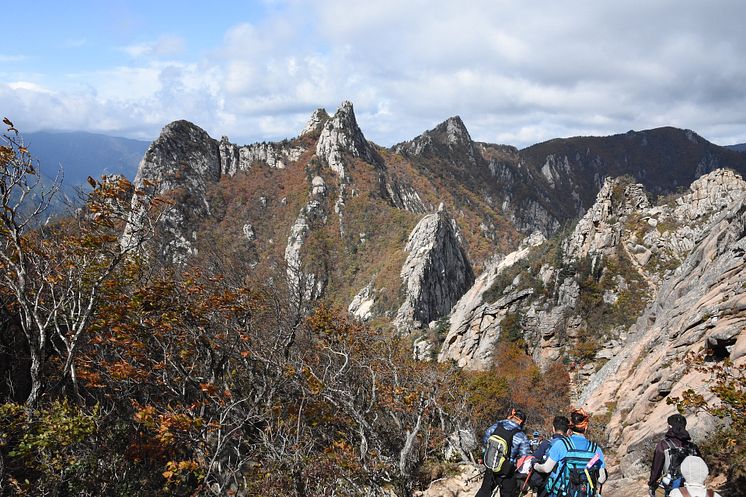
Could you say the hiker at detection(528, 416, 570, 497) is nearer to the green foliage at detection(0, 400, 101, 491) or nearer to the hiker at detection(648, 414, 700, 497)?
the hiker at detection(648, 414, 700, 497)

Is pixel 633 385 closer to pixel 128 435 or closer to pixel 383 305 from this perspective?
pixel 128 435

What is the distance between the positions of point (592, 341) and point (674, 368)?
1193 inches

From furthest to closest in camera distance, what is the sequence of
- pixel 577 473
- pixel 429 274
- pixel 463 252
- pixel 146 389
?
pixel 463 252 < pixel 429 274 < pixel 146 389 < pixel 577 473

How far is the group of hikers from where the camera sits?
18.7 ft

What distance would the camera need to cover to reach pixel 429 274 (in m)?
77.2

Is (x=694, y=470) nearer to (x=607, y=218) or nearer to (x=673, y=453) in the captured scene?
(x=673, y=453)

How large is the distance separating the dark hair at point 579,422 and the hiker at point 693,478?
133 centimetres

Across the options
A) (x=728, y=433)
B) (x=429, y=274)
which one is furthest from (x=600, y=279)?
(x=728, y=433)

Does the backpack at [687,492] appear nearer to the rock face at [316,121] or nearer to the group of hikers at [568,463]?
the group of hikers at [568,463]

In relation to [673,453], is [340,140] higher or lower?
higher

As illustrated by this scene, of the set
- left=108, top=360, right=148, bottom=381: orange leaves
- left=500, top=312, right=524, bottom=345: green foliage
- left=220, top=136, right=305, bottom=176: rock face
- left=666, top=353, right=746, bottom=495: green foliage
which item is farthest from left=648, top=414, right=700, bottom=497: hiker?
left=220, top=136, right=305, bottom=176: rock face

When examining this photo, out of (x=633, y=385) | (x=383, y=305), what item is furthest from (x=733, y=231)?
(x=383, y=305)

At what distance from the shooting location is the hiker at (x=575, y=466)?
571 centimetres

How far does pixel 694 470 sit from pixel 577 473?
4.88 feet
